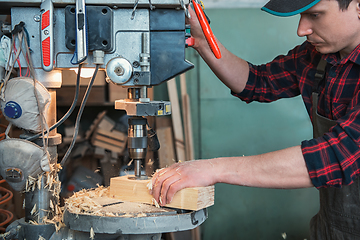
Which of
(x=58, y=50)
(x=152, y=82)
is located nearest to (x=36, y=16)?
(x=58, y=50)

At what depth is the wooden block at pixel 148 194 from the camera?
0.90m

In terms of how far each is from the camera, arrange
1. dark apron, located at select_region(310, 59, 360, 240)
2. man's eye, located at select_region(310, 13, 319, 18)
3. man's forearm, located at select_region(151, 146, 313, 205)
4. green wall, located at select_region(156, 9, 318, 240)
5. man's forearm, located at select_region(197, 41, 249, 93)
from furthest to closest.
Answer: green wall, located at select_region(156, 9, 318, 240) < man's forearm, located at select_region(197, 41, 249, 93) < dark apron, located at select_region(310, 59, 360, 240) < man's eye, located at select_region(310, 13, 319, 18) < man's forearm, located at select_region(151, 146, 313, 205)

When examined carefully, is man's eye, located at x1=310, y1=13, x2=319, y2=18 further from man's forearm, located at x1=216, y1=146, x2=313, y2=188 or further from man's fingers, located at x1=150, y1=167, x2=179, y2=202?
man's fingers, located at x1=150, y1=167, x2=179, y2=202

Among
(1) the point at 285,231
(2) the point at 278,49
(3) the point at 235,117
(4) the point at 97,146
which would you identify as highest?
(2) the point at 278,49

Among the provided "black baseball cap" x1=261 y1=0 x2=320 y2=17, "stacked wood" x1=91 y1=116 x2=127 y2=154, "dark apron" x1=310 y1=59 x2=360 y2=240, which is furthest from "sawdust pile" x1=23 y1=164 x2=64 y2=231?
"stacked wood" x1=91 y1=116 x2=127 y2=154

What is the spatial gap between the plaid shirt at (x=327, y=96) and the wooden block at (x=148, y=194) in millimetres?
295

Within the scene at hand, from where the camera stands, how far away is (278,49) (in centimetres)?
249

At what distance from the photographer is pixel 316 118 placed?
4.27ft

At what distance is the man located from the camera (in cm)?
91

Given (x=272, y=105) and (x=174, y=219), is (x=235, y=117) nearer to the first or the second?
(x=272, y=105)

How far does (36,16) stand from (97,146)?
1.77 metres

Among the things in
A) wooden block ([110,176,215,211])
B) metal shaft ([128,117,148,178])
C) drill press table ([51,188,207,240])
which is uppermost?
metal shaft ([128,117,148,178])

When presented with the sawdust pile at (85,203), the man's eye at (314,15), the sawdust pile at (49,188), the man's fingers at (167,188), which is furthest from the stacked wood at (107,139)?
the man's eye at (314,15)

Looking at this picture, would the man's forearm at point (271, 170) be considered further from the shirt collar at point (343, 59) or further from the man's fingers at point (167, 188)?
the shirt collar at point (343, 59)
